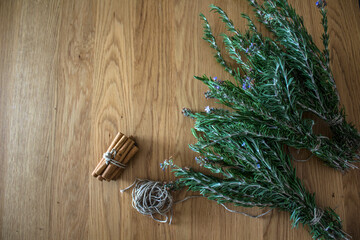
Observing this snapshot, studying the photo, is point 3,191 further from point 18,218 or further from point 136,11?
point 136,11

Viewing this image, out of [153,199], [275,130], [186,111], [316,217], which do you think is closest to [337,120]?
[275,130]

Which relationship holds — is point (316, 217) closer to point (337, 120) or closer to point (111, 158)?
point (337, 120)

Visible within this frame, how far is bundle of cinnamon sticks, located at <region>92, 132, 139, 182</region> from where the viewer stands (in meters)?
1.16

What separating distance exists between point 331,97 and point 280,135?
0.32 meters

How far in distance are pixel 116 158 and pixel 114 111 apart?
252 mm

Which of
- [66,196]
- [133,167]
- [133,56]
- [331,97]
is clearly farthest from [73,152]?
[331,97]

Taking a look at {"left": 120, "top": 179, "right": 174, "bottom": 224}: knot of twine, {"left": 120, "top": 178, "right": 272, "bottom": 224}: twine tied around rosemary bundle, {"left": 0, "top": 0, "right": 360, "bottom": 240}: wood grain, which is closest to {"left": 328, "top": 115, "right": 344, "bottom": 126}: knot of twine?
{"left": 0, "top": 0, "right": 360, "bottom": 240}: wood grain

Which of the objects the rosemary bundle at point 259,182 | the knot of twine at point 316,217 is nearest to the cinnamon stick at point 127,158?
the rosemary bundle at point 259,182

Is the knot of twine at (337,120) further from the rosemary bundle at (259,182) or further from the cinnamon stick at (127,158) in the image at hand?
the cinnamon stick at (127,158)

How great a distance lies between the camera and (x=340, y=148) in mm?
1083

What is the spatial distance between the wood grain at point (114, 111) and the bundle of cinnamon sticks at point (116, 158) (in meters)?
0.05

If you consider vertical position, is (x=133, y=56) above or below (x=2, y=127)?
above

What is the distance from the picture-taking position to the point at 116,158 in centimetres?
116

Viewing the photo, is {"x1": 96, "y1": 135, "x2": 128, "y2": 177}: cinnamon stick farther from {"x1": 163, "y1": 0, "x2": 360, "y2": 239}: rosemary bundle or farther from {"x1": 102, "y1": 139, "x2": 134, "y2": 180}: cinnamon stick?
{"x1": 163, "y1": 0, "x2": 360, "y2": 239}: rosemary bundle
